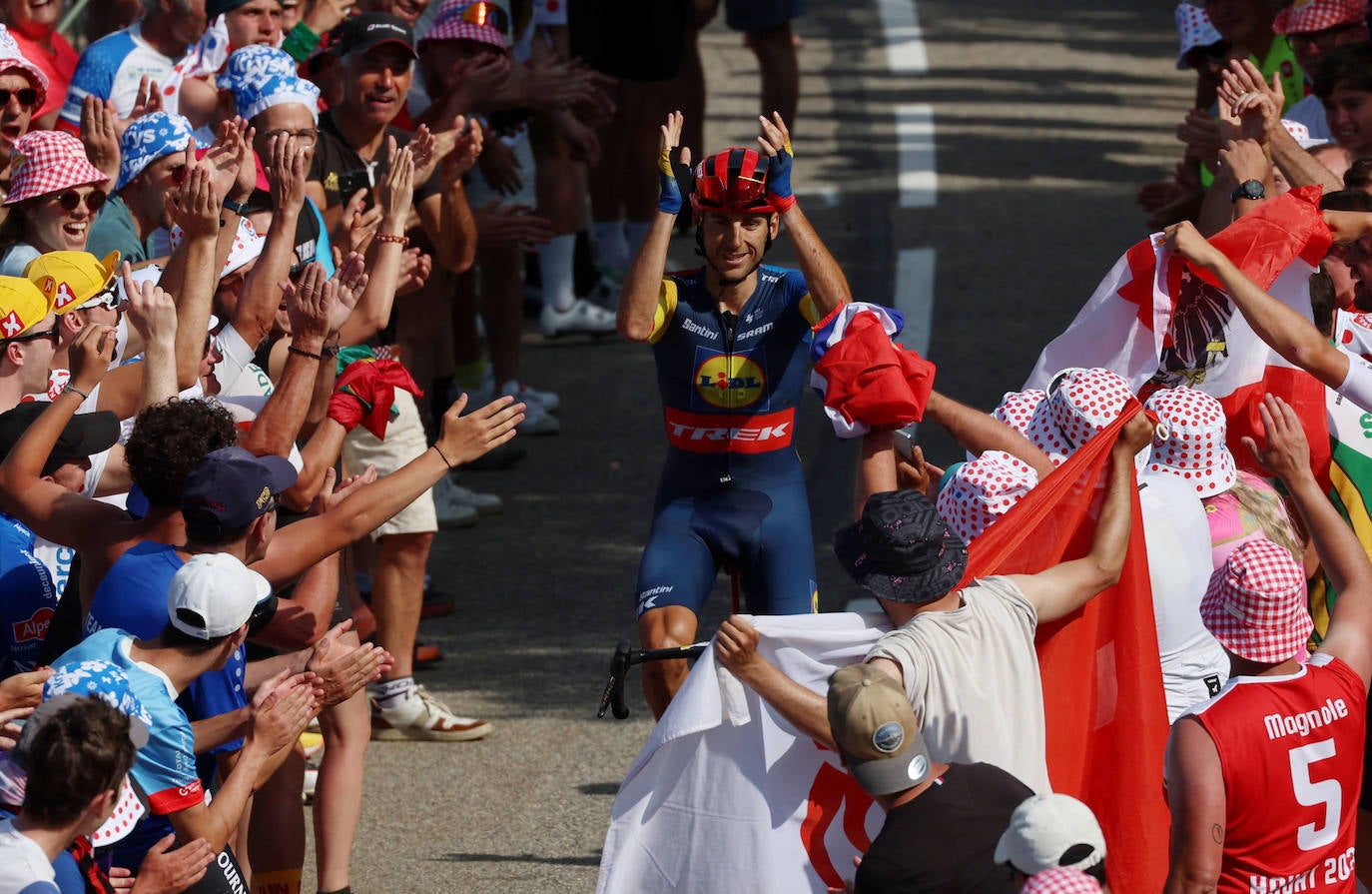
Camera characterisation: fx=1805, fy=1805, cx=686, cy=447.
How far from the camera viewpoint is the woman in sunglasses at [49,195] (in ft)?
21.1

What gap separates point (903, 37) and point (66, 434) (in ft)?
45.9

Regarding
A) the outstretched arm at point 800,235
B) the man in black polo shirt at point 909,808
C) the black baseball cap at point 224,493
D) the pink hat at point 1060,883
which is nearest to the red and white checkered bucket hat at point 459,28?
the outstretched arm at point 800,235

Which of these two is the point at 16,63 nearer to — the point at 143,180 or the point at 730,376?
the point at 143,180

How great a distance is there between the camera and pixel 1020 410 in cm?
581

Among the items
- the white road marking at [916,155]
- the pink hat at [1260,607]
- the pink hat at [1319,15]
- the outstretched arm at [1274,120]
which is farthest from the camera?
the white road marking at [916,155]

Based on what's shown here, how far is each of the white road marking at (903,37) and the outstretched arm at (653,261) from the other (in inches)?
435

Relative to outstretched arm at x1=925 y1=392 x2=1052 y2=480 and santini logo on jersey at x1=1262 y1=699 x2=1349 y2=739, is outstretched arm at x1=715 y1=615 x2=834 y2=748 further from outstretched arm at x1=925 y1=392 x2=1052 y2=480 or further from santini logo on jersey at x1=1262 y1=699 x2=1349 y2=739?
outstretched arm at x1=925 y1=392 x2=1052 y2=480

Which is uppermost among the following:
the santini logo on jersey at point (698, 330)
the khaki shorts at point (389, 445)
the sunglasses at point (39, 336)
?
the sunglasses at point (39, 336)

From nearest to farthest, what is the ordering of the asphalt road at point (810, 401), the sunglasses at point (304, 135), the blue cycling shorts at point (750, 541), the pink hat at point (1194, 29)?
the blue cycling shorts at point (750, 541) < the asphalt road at point (810, 401) < the sunglasses at point (304, 135) < the pink hat at point (1194, 29)

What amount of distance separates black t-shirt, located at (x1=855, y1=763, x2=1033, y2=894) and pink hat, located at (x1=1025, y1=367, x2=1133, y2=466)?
166cm

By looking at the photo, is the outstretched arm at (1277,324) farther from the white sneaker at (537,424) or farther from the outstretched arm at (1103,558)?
the white sneaker at (537,424)

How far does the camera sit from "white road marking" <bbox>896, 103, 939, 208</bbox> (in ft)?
46.0

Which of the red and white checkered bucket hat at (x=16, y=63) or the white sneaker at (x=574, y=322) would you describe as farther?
the white sneaker at (x=574, y=322)

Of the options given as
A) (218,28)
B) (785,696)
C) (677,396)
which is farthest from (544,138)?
(785,696)
